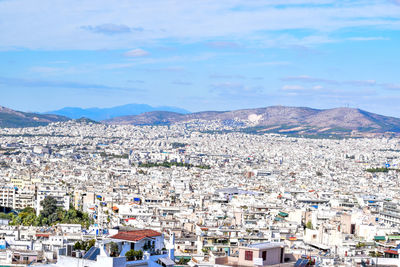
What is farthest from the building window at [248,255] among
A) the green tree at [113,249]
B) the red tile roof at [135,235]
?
the green tree at [113,249]

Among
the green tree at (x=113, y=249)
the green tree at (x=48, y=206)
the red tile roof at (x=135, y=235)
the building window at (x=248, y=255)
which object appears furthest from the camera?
the green tree at (x=48, y=206)

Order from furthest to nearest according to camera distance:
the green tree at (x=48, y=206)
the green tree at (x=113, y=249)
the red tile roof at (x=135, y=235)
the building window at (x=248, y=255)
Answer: the green tree at (x=48, y=206), the building window at (x=248, y=255), the red tile roof at (x=135, y=235), the green tree at (x=113, y=249)

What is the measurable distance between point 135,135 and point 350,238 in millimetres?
149068

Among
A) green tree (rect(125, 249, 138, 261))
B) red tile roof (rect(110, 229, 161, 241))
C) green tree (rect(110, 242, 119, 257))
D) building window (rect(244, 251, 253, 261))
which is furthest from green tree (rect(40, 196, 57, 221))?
green tree (rect(125, 249, 138, 261))

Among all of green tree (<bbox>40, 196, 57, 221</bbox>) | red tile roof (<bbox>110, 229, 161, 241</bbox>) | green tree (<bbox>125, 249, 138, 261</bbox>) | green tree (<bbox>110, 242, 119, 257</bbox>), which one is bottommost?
green tree (<bbox>40, 196, 57, 221</bbox>)

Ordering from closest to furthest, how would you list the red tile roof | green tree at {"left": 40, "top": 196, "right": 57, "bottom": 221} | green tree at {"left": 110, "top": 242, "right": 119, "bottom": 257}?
1. green tree at {"left": 110, "top": 242, "right": 119, "bottom": 257}
2. the red tile roof
3. green tree at {"left": 40, "top": 196, "right": 57, "bottom": 221}

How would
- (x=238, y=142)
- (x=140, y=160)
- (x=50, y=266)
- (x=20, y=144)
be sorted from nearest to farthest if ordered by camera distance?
(x=50, y=266) → (x=140, y=160) → (x=20, y=144) → (x=238, y=142)

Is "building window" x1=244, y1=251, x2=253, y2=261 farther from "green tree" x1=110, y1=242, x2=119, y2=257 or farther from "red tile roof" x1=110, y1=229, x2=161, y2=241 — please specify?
"green tree" x1=110, y1=242, x2=119, y2=257

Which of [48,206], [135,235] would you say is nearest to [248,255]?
[135,235]

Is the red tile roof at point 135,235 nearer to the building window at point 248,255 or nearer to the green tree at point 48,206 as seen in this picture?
the building window at point 248,255

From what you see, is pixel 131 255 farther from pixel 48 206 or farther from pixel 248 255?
pixel 48 206

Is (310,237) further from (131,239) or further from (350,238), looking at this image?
(131,239)

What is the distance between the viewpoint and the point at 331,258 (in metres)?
22.2

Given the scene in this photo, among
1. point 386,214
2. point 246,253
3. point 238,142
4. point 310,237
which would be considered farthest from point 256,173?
point 238,142
